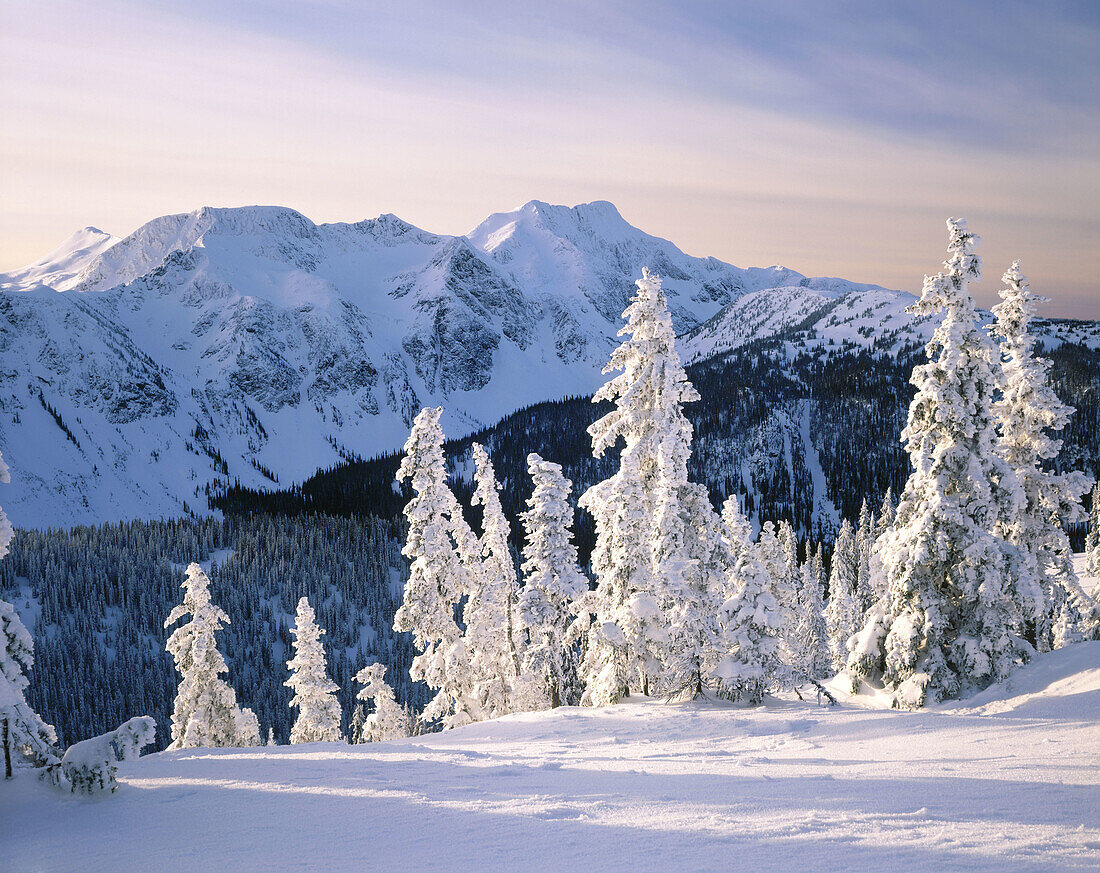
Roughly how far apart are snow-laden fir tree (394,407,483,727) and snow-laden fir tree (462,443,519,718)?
4.02 ft

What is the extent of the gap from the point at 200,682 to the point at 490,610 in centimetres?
1642

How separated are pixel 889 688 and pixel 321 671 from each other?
3160cm

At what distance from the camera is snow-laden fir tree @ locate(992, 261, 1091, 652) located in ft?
70.4

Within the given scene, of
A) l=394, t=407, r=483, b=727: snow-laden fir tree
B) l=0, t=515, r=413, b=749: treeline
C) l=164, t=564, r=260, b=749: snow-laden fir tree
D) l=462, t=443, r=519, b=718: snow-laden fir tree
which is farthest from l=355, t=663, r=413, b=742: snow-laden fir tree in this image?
l=0, t=515, r=413, b=749: treeline

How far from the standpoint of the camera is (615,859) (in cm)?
684

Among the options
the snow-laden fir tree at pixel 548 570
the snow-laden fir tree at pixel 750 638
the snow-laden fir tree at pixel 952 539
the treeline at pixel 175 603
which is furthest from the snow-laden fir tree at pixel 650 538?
the treeline at pixel 175 603

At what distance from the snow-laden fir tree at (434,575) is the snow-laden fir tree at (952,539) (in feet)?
52.9

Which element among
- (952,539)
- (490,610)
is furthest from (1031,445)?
(490,610)

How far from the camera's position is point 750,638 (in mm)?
18219

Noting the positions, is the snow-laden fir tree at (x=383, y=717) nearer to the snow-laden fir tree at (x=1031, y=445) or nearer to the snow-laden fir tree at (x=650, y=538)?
the snow-laden fir tree at (x=650, y=538)

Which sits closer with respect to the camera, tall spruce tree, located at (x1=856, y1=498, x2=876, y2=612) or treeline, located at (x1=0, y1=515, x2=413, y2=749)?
tall spruce tree, located at (x1=856, y1=498, x2=876, y2=612)

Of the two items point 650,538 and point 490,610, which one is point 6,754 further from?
point 490,610

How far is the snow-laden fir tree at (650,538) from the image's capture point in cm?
1877

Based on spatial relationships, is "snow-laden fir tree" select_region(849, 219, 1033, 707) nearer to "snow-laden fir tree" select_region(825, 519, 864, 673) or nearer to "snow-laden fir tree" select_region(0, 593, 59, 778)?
"snow-laden fir tree" select_region(0, 593, 59, 778)
